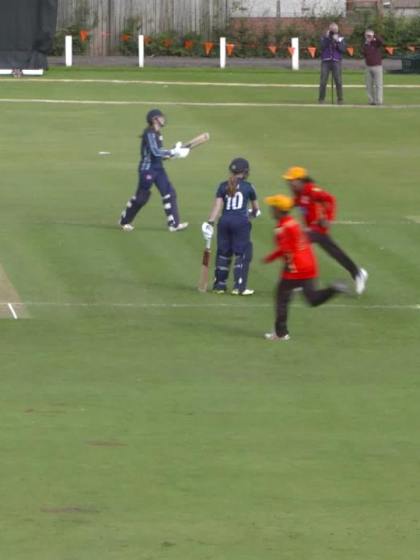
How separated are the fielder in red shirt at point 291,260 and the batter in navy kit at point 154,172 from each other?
688 cm

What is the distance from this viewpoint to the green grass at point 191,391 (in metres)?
11.4

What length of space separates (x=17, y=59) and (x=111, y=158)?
18.9 m

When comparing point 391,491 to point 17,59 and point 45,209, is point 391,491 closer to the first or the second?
point 45,209

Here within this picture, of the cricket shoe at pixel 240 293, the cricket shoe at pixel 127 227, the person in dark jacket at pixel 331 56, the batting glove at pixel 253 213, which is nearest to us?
the batting glove at pixel 253 213

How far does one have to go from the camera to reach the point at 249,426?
14.4 meters

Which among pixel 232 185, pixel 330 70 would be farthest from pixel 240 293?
pixel 330 70

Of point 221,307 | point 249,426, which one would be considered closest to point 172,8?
point 221,307

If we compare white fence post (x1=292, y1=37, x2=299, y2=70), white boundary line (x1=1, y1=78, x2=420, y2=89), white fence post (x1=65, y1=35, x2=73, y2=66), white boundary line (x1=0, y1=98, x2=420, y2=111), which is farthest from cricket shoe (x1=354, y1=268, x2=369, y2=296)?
white fence post (x1=292, y1=37, x2=299, y2=70)

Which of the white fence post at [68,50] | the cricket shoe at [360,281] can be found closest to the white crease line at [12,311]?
the cricket shoe at [360,281]

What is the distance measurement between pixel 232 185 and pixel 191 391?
484 centimetres

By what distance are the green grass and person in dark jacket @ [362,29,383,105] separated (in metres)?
11.5

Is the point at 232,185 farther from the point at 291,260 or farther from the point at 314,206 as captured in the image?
the point at 291,260

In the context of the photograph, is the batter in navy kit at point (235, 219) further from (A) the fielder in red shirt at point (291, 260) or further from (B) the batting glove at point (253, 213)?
(A) the fielder in red shirt at point (291, 260)

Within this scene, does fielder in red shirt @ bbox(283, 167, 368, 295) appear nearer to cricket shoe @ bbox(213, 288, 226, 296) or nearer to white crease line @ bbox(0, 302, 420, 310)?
white crease line @ bbox(0, 302, 420, 310)
